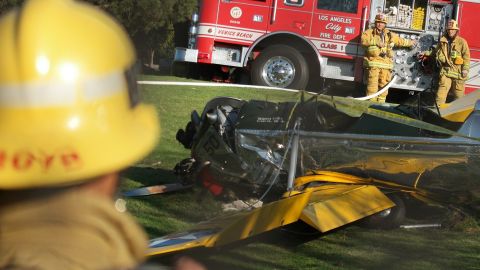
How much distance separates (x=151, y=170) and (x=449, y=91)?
22.9 feet

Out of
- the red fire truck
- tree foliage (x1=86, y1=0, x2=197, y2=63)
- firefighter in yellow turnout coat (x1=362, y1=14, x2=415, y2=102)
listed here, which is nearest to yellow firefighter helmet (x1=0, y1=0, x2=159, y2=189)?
firefighter in yellow turnout coat (x1=362, y1=14, x2=415, y2=102)

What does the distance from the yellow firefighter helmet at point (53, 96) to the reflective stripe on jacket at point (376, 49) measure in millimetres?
11578

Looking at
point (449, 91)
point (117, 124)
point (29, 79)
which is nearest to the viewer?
point (29, 79)

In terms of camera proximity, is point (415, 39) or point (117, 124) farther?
point (415, 39)

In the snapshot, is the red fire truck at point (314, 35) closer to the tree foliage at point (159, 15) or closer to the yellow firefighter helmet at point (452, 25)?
the yellow firefighter helmet at point (452, 25)

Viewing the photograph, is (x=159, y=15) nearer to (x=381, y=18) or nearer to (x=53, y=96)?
(x=381, y=18)

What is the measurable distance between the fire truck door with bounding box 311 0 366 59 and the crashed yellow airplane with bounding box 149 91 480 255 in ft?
24.5

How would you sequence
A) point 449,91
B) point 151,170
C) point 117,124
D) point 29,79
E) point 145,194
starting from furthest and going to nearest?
point 449,91, point 151,170, point 145,194, point 117,124, point 29,79

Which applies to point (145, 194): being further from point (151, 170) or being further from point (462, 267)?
point (462, 267)

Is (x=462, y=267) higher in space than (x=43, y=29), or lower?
lower

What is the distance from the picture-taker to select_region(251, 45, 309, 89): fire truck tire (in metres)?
13.0

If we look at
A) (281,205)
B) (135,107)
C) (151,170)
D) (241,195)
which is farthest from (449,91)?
(135,107)

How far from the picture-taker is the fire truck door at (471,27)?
13133mm

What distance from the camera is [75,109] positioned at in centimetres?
108
